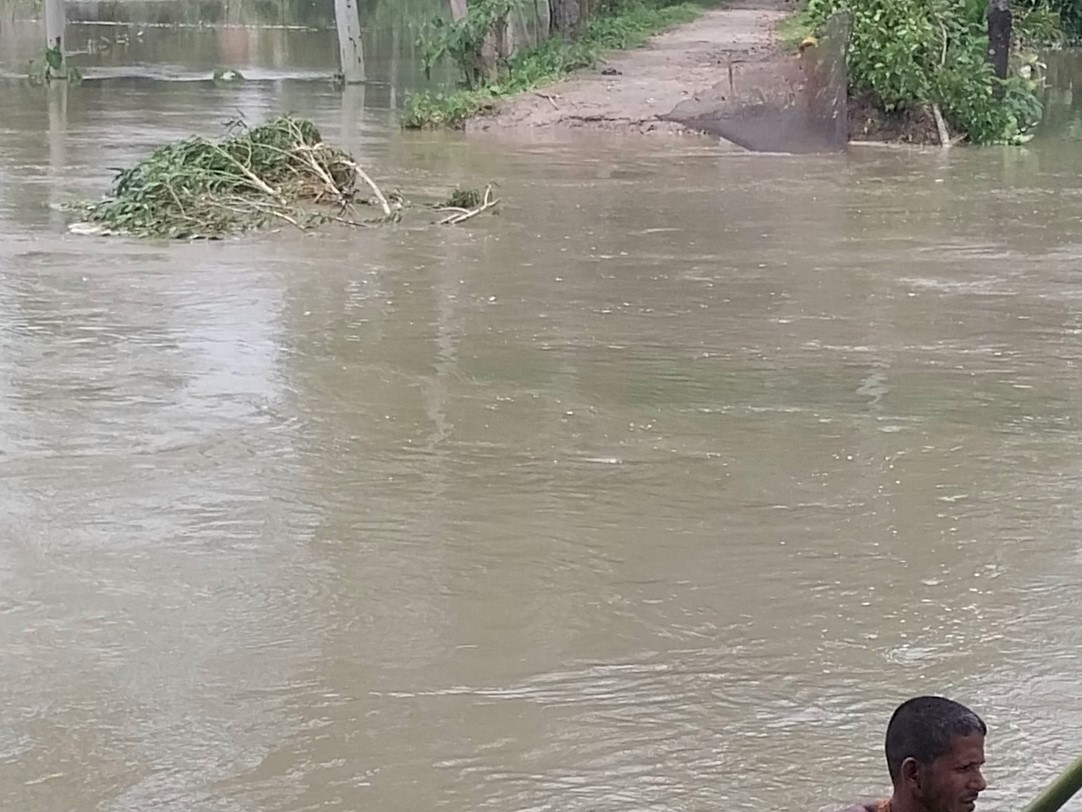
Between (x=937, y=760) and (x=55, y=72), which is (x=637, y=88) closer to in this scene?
(x=55, y=72)

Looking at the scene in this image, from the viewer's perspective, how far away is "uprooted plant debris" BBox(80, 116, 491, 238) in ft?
42.6

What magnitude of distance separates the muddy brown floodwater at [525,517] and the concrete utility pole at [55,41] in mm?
15519

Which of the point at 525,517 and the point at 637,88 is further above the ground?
the point at 637,88

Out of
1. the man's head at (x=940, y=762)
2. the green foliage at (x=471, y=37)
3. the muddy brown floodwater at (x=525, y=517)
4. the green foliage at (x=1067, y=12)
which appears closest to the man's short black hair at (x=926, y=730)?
the man's head at (x=940, y=762)

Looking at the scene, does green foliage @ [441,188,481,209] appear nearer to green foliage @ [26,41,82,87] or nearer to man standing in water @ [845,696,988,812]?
man standing in water @ [845,696,988,812]

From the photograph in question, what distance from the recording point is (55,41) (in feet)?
90.4

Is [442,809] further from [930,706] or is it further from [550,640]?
Answer: [930,706]

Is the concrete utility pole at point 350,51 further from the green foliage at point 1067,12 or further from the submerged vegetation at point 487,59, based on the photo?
the green foliage at point 1067,12

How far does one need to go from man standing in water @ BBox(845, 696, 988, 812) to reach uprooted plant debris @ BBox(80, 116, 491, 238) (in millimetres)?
10396

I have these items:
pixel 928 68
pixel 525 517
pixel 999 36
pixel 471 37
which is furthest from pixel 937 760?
pixel 471 37

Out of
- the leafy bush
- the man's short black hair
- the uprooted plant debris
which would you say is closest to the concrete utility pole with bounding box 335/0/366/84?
the leafy bush

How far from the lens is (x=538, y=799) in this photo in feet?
14.7

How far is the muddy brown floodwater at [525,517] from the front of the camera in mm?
4738

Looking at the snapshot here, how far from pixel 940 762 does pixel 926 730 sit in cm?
6
